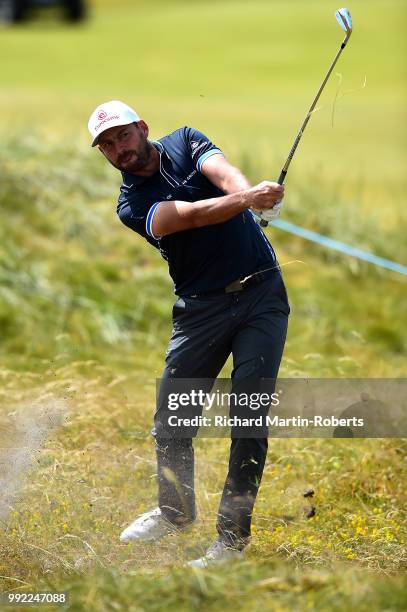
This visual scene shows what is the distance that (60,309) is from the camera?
11562 mm

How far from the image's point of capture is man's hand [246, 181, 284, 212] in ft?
18.4

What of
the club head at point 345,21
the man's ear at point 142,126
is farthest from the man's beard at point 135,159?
the club head at point 345,21

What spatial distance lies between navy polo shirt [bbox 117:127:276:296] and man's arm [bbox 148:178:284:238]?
0.49 feet

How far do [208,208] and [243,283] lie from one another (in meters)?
0.55

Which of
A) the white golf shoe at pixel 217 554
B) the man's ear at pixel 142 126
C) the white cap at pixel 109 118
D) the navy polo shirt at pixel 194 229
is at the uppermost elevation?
the white cap at pixel 109 118

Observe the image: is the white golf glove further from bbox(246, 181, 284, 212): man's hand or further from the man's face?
the man's face

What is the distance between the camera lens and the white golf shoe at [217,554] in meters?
5.65

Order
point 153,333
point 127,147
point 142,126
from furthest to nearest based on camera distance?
point 153,333
point 142,126
point 127,147

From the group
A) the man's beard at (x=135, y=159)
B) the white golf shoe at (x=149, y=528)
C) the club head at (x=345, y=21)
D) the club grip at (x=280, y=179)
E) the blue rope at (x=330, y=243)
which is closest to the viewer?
the club grip at (x=280, y=179)

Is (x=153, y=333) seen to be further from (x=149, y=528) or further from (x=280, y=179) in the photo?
(x=280, y=179)

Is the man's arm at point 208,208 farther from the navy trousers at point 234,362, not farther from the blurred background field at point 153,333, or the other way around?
the blurred background field at point 153,333

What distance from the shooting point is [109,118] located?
6047mm

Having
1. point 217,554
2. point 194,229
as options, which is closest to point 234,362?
point 194,229

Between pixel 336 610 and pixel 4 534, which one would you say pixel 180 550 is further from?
pixel 336 610
